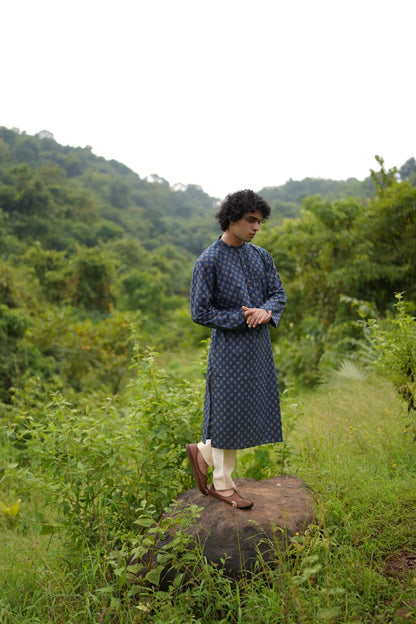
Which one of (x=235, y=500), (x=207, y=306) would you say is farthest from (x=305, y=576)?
(x=207, y=306)

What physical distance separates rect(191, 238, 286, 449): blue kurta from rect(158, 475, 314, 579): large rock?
1.26 ft

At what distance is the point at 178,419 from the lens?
11.0ft

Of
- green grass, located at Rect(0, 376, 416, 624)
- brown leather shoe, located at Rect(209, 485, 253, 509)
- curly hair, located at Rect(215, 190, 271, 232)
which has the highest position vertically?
curly hair, located at Rect(215, 190, 271, 232)

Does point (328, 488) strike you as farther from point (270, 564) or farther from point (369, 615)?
point (369, 615)

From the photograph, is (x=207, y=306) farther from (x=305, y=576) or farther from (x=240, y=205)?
(x=305, y=576)

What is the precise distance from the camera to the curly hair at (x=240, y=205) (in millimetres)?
2848

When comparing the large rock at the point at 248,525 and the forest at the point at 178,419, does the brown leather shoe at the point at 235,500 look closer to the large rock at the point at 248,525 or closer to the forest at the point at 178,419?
the large rock at the point at 248,525

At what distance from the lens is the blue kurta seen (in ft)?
9.37

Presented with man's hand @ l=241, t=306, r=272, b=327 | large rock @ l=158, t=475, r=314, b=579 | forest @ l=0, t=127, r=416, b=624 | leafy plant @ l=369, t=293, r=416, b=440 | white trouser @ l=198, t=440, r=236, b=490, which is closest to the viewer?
forest @ l=0, t=127, r=416, b=624

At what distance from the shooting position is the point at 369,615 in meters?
2.13

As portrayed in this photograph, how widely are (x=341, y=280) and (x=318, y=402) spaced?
290 cm

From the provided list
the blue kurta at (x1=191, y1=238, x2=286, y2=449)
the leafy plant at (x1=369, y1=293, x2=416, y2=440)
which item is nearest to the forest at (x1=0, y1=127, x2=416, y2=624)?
the leafy plant at (x1=369, y1=293, x2=416, y2=440)

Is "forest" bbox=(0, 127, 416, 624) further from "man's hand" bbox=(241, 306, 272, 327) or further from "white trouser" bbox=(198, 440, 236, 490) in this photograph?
"man's hand" bbox=(241, 306, 272, 327)

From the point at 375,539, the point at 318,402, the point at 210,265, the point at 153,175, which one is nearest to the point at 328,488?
the point at 375,539
